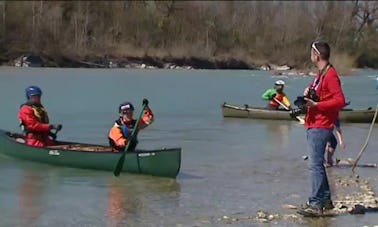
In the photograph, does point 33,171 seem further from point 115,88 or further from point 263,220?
point 115,88

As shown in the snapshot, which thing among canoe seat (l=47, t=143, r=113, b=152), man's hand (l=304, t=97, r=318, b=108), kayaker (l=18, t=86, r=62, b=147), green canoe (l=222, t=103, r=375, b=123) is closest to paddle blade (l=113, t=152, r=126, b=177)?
canoe seat (l=47, t=143, r=113, b=152)

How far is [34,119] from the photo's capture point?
35.3 ft

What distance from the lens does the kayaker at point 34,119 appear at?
10.7 metres

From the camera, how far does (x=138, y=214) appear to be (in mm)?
7617

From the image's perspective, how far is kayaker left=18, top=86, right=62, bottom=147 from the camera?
35.1 feet

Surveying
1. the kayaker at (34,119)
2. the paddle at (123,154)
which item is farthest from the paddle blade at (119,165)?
the kayaker at (34,119)

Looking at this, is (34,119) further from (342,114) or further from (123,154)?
(342,114)

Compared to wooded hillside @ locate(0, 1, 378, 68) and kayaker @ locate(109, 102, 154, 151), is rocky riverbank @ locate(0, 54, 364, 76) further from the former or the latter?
kayaker @ locate(109, 102, 154, 151)

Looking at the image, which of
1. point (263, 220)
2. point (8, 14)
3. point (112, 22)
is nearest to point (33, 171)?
point (263, 220)

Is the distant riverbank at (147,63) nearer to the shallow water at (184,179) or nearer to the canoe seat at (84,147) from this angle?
the shallow water at (184,179)

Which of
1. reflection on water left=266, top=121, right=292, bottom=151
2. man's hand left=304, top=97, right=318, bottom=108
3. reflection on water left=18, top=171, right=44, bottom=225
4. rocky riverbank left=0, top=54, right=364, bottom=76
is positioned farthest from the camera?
rocky riverbank left=0, top=54, right=364, bottom=76

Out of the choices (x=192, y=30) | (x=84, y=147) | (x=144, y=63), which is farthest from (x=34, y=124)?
(x=192, y=30)

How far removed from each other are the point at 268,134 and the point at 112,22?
52864 mm

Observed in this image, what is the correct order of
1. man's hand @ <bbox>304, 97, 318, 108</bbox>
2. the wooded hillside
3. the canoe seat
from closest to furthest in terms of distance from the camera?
1. man's hand @ <bbox>304, 97, 318, 108</bbox>
2. the canoe seat
3. the wooded hillside
